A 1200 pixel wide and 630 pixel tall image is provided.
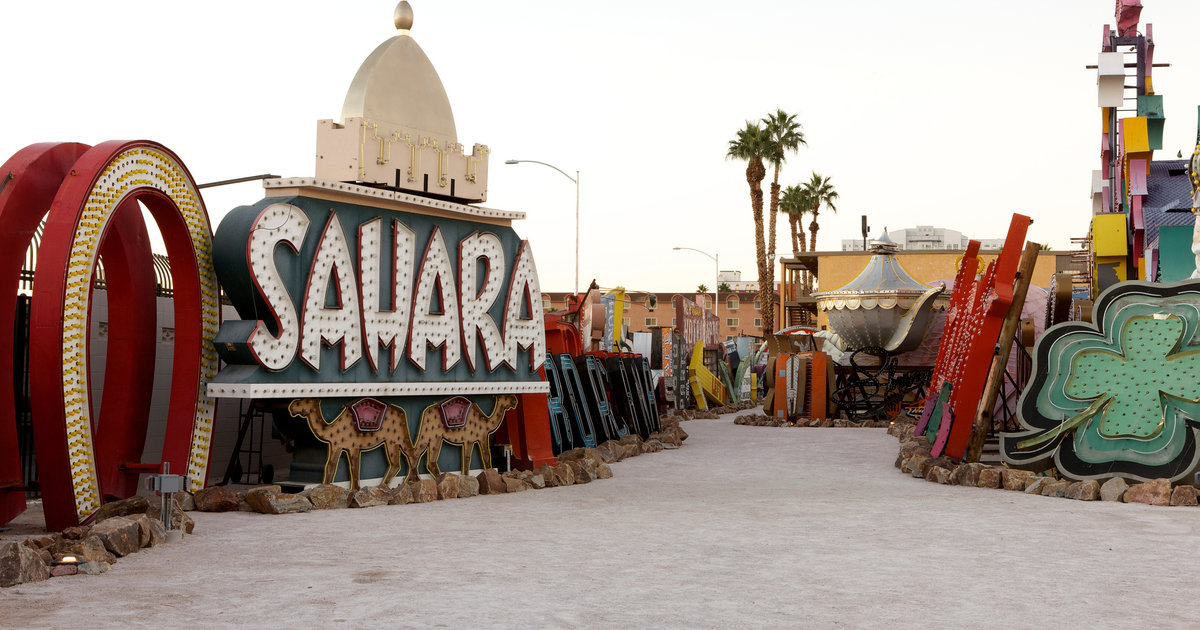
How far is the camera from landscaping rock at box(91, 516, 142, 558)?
832cm

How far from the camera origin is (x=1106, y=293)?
14555 millimetres

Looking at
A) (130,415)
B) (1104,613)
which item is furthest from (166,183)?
(1104,613)

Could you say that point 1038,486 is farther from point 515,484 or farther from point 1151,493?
point 515,484

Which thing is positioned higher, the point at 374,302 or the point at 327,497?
the point at 374,302

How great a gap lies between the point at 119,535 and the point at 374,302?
4.65m

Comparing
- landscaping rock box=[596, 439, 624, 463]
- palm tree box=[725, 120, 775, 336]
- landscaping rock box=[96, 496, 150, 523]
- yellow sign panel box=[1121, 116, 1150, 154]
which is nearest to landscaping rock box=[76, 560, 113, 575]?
landscaping rock box=[96, 496, 150, 523]

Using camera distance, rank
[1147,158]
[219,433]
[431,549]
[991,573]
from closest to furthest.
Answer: [991,573], [431,549], [219,433], [1147,158]

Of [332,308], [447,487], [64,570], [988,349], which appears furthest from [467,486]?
[988,349]

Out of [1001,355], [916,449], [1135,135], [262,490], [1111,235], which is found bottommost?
[916,449]

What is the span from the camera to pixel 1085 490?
12969 millimetres

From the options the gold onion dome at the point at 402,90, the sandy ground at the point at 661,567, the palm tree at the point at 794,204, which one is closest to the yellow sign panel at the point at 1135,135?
the sandy ground at the point at 661,567

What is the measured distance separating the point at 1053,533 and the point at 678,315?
2701 cm

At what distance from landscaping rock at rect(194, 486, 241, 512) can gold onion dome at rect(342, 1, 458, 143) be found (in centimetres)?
438

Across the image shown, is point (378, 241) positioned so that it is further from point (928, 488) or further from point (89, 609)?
point (928, 488)
